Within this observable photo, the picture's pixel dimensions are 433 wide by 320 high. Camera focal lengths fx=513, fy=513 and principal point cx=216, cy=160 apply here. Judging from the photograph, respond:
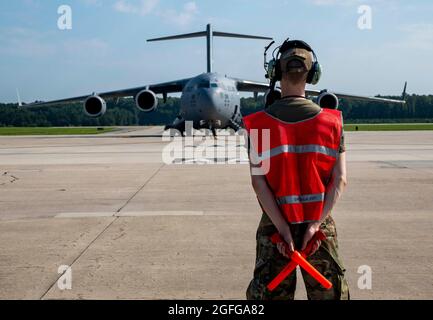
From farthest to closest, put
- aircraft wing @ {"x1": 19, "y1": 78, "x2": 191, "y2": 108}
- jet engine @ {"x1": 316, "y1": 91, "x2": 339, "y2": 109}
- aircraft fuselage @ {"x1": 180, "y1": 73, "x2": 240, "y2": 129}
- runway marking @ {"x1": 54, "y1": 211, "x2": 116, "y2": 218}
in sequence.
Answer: aircraft wing @ {"x1": 19, "y1": 78, "x2": 191, "y2": 108}
jet engine @ {"x1": 316, "y1": 91, "x2": 339, "y2": 109}
aircraft fuselage @ {"x1": 180, "y1": 73, "x2": 240, "y2": 129}
runway marking @ {"x1": 54, "y1": 211, "x2": 116, "y2": 218}

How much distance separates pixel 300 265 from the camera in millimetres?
2725

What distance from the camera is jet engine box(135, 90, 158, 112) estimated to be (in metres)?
28.7

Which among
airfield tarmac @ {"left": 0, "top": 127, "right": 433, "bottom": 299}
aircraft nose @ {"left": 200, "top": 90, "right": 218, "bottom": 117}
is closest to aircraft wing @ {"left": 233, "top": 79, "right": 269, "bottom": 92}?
aircraft nose @ {"left": 200, "top": 90, "right": 218, "bottom": 117}

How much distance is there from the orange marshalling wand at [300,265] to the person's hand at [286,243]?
0.02 m

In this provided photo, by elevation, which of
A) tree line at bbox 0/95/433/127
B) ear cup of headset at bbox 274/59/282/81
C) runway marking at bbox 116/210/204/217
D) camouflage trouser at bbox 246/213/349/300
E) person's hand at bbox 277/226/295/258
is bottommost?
Answer: tree line at bbox 0/95/433/127

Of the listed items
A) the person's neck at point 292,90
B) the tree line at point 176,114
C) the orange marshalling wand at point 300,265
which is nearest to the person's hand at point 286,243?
the orange marshalling wand at point 300,265

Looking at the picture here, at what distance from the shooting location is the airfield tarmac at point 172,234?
4254mm

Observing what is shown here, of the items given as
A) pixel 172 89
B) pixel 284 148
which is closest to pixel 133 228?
pixel 284 148

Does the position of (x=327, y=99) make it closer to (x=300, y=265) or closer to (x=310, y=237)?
(x=310, y=237)

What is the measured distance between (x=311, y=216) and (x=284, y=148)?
1.36 feet

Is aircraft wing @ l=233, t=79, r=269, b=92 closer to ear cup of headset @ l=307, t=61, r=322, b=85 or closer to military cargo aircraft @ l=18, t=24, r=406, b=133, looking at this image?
military cargo aircraft @ l=18, t=24, r=406, b=133

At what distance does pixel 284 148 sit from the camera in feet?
9.21

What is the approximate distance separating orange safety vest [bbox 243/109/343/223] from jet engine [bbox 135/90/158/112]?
26.2 m
